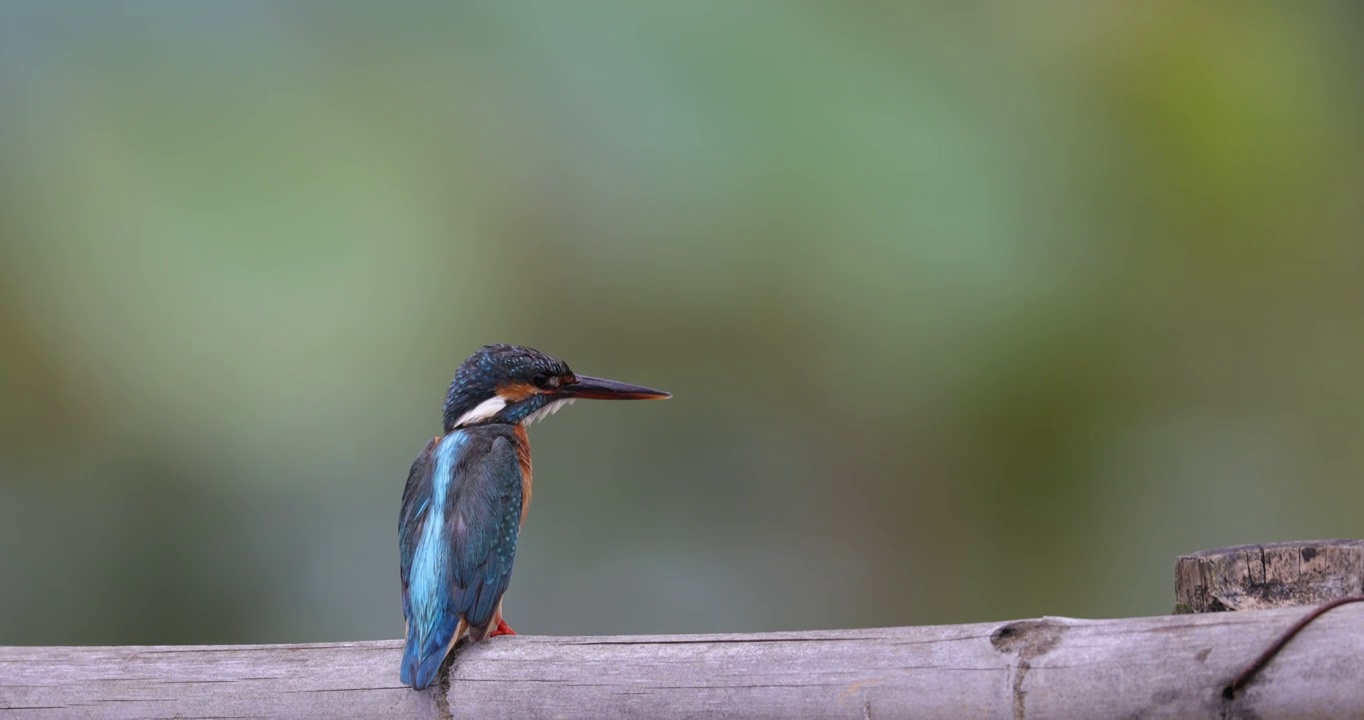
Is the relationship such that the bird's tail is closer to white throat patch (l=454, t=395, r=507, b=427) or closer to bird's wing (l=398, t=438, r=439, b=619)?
bird's wing (l=398, t=438, r=439, b=619)

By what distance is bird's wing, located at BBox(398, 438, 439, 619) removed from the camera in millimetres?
1779

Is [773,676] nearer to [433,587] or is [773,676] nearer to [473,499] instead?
[433,587]

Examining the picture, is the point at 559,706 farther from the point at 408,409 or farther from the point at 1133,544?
the point at 1133,544

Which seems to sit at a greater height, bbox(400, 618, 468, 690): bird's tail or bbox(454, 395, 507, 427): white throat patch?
bbox(454, 395, 507, 427): white throat patch

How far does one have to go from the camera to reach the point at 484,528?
178cm

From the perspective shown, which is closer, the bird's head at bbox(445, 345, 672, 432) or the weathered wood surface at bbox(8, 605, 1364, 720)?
the weathered wood surface at bbox(8, 605, 1364, 720)

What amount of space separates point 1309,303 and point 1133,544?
767mm

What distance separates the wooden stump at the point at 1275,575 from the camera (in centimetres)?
118

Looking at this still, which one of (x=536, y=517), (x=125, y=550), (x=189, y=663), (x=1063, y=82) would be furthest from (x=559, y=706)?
(x=1063, y=82)

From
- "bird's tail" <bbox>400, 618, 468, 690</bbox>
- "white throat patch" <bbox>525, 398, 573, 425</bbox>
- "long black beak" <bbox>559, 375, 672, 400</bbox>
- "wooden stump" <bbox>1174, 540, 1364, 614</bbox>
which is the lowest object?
"bird's tail" <bbox>400, 618, 468, 690</bbox>

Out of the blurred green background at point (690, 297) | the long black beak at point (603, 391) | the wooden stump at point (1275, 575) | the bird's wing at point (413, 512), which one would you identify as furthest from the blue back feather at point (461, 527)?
the blurred green background at point (690, 297)

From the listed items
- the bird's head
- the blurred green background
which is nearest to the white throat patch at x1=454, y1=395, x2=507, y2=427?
the bird's head

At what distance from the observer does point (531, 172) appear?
3.25 meters

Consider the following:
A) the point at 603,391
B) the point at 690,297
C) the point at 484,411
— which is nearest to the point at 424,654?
the point at 484,411
